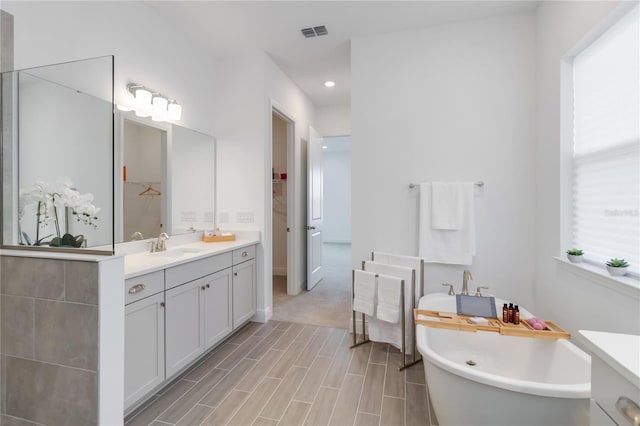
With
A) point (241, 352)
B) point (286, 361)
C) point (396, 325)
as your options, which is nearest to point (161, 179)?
point (241, 352)

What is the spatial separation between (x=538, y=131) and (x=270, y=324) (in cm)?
303

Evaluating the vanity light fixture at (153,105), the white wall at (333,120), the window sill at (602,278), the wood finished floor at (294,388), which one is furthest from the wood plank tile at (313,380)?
the white wall at (333,120)

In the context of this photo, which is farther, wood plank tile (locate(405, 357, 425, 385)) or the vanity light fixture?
the vanity light fixture

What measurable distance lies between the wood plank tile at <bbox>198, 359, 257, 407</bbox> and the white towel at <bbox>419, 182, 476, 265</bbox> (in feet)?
5.67

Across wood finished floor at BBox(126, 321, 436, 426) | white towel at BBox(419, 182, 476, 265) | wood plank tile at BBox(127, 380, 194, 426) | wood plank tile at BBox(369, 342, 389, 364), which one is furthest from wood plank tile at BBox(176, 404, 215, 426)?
white towel at BBox(419, 182, 476, 265)

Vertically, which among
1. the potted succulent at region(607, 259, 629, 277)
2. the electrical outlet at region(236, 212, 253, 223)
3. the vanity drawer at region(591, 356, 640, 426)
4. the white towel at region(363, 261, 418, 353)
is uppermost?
the electrical outlet at region(236, 212, 253, 223)

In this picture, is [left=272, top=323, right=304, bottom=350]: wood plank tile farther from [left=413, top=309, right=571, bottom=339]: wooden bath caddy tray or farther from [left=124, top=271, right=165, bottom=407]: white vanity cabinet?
[left=413, top=309, right=571, bottom=339]: wooden bath caddy tray

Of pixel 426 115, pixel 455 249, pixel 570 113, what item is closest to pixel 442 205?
pixel 455 249

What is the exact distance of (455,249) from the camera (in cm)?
263

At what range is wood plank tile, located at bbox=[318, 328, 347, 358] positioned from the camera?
8.26ft

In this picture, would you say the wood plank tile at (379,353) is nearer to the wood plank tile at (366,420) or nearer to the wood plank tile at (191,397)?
the wood plank tile at (366,420)

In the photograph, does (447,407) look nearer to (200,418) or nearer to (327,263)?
(200,418)

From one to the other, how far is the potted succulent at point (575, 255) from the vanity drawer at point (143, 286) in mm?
2656

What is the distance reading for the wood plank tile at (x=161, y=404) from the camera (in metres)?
1.72
